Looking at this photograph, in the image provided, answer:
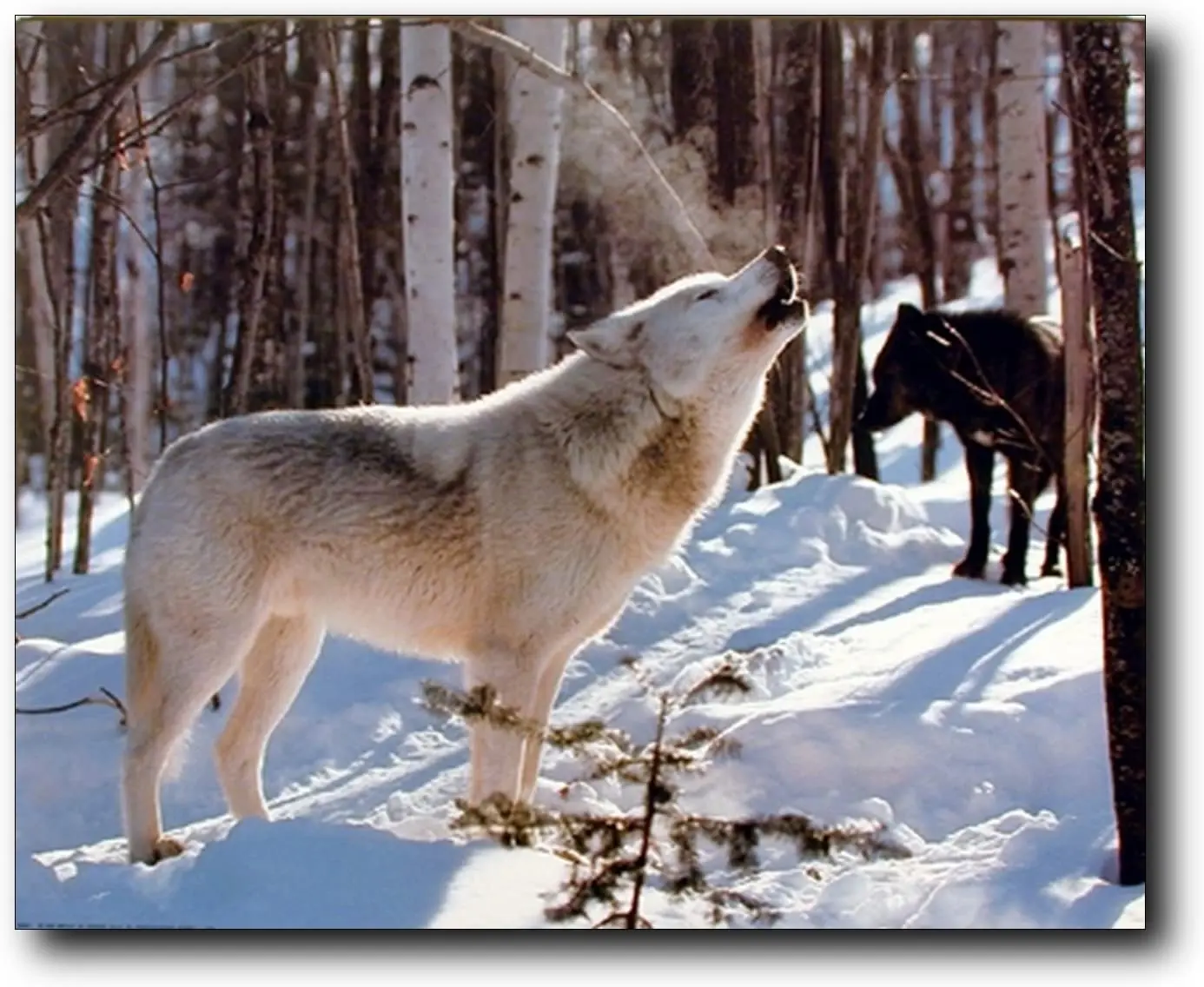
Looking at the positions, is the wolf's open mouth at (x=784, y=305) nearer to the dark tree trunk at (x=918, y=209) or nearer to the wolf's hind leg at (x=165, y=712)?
the wolf's hind leg at (x=165, y=712)

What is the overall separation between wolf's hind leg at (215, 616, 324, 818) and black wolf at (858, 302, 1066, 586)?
2.43 meters

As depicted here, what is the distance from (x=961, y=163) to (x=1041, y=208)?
0.58 meters

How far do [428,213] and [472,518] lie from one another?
1.96m

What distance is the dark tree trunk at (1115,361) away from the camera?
11.4ft

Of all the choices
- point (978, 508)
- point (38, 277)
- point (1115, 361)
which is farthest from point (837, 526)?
point (38, 277)

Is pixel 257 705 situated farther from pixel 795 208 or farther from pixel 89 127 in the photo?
pixel 795 208

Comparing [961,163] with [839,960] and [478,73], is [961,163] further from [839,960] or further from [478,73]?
[839,960]

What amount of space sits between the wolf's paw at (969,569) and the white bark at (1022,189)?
1.17 metres

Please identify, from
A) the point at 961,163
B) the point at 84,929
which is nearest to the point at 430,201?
the point at 961,163

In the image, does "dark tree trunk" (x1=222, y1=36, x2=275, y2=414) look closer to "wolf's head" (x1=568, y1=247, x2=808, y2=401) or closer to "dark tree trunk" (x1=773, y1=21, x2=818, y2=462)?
"dark tree trunk" (x1=773, y1=21, x2=818, y2=462)

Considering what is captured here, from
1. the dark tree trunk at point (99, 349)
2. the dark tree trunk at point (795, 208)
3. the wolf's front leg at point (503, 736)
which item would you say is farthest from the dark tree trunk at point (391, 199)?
the wolf's front leg at point (503, 736)

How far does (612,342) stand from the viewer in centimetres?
393

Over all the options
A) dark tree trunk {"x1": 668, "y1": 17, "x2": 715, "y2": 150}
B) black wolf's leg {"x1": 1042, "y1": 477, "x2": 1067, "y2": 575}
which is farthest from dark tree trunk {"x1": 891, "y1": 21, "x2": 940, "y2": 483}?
dark tree trunk {"x1": 668, "y1": 17, "x2": 715, "y2": 150}

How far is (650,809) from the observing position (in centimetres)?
305
